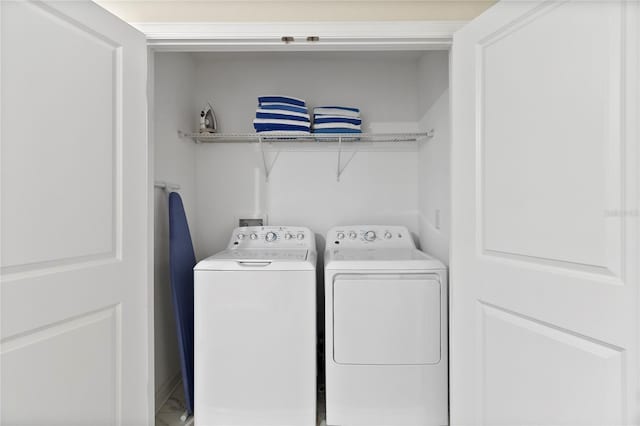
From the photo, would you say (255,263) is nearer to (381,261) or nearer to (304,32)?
(381,261)

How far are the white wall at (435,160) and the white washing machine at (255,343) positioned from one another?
895 millimetres

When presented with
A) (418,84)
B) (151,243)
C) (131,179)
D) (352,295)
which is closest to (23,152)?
(131,179)

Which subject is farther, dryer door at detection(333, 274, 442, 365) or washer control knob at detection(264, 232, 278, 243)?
washer control knob at detection(264, 232, 278, 243)

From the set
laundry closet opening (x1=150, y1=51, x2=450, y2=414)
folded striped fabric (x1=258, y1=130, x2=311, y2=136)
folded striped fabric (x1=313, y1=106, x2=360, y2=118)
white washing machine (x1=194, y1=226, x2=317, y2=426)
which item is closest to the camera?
white washing machine (x1=194, y1=226, x2=317, y2=426)

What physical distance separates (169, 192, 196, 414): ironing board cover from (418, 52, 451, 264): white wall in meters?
1.54

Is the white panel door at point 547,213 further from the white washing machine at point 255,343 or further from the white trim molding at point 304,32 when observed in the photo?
the white washing machine at point 255,343

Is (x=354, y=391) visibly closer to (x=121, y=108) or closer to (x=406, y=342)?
(x=406, y=342)

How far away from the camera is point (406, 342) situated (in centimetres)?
202

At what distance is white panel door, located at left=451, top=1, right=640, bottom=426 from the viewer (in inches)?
41.0

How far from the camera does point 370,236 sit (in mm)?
2641

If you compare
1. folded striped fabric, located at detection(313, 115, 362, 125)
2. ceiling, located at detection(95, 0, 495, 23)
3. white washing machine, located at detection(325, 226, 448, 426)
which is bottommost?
white washing machine, located at detection(325, 226, 448, 426)

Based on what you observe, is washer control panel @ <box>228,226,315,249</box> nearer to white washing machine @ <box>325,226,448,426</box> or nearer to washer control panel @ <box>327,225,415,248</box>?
washer control panel @ <box>327,225,415,248</box>

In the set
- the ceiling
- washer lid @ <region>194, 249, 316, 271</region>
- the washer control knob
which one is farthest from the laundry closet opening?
the ceiling

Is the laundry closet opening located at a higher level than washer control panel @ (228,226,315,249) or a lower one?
higher
